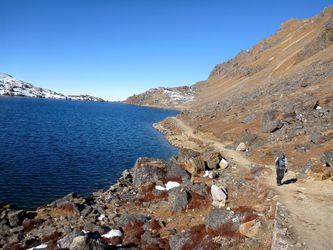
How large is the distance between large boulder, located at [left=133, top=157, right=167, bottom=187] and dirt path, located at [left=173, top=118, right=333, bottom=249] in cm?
1371

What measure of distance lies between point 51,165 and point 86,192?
52.5ft

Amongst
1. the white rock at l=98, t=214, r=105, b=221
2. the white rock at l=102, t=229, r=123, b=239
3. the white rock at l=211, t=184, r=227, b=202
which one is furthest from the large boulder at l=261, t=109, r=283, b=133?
the white rock at l=102, t=229, r=123, b=239

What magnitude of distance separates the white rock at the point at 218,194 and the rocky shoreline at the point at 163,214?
10cm

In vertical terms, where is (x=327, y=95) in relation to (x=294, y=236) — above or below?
above

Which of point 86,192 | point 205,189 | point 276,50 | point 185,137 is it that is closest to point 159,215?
point 205,189

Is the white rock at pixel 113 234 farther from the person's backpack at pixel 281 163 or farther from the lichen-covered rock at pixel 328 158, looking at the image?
the lichen-covered rock at pixel 328 158

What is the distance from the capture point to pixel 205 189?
39.6m

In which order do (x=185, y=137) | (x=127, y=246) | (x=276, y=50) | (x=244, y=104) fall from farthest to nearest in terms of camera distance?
1. (x=276, y=50)
2. (x=244, y=104)
3. (x=185, y=137)
4. (x=127, y=246)

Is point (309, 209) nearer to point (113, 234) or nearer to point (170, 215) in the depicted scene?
point (170, 215)

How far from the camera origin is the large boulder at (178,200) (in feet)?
121

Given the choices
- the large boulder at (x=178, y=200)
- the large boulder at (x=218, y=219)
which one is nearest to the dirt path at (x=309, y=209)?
the large boulder at (x=218, y=219)

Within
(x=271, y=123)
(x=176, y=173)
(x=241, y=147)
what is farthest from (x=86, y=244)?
(x=271, y=123)

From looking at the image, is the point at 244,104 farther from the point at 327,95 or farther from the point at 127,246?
the point at 127,246

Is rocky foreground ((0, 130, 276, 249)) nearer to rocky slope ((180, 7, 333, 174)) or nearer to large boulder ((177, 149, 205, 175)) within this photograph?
large boulder ((177, 149, 205, 175))
